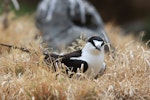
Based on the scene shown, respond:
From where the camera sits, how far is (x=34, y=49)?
570cm

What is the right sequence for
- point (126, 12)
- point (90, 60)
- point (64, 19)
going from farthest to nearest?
point (126, 12) → point (64, 19) → point (90, 60)

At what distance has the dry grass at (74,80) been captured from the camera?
16.7 feet

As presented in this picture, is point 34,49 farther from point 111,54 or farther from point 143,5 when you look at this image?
point 143,5

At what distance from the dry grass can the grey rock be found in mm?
2991

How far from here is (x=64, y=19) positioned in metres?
9.04

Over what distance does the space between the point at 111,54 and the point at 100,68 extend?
0.55m

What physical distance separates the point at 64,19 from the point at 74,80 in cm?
391

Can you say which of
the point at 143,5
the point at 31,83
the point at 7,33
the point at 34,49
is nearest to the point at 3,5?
the point at 7,33

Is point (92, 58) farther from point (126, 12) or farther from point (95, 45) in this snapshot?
point (126, 12)

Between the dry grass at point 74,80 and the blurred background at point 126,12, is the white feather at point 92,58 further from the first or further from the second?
the blurred background at point 126,12

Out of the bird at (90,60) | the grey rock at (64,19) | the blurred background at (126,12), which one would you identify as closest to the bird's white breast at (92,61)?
the bird at (90,60)

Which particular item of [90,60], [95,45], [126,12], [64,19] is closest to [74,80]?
[90,60]

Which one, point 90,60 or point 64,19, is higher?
point 64,19

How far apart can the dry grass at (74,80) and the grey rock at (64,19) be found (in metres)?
2.99
